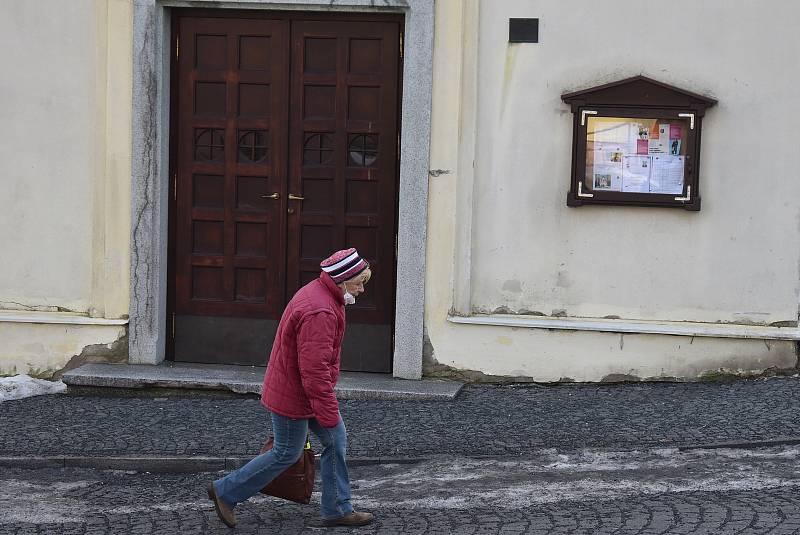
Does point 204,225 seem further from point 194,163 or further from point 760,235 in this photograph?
point 760,235

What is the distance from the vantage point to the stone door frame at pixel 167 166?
10.0m

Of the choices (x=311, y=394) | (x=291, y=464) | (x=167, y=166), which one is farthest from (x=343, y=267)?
(x=167, y=166)

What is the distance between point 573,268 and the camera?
10.1 meters

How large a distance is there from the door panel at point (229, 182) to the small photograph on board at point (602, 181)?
253 cm

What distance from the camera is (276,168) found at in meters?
10.4

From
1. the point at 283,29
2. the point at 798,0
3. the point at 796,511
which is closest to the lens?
the point at 796,511

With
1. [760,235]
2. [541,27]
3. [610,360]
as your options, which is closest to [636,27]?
[541,27]

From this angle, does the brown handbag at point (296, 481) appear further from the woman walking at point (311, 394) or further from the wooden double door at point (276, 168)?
the wooden double door at point (276, 168)

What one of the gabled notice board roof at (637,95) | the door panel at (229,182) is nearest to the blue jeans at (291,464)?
the door panel at (229,182)

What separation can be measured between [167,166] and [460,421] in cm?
337

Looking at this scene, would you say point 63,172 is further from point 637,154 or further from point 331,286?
point 637,154

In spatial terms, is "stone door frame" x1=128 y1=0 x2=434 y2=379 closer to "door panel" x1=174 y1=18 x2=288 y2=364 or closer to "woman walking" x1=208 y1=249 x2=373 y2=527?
"door panel" x1=174 y1=18 x2=288 y2=364

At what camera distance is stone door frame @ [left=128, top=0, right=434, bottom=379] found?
10.0 metres

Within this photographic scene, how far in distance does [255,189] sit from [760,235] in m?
4.05
